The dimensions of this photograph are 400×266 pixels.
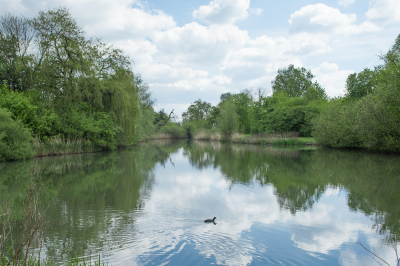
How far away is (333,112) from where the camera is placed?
2648 cm

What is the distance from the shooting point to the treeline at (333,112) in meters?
18.7

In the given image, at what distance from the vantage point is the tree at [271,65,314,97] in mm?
55469

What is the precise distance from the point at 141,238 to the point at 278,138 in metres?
31.7

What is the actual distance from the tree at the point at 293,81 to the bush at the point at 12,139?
47570 mm

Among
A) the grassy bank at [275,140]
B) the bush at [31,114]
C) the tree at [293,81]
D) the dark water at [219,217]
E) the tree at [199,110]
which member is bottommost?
the dark water at [219,217]

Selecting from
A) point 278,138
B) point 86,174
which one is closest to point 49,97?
point 86,174

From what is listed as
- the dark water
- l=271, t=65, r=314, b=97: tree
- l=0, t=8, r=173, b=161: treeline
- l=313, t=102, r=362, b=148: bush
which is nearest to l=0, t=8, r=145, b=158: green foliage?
l=0, t=8, r=173, b=161: treeline

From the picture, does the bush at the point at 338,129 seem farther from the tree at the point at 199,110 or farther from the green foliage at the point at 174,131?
the tree at the point at 199,110

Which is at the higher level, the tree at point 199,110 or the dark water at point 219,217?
the tree at point 199,110

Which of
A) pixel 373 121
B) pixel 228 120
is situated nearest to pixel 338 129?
pixel 373 121

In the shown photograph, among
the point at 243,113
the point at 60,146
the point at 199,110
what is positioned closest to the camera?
the point at 60,146

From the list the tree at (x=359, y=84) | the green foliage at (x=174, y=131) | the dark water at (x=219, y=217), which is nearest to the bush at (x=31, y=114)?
the dark water at (x=219, y=217)

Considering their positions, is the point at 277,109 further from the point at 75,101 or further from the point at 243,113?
the point at 75,101

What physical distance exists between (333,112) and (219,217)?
23755 millimetres
